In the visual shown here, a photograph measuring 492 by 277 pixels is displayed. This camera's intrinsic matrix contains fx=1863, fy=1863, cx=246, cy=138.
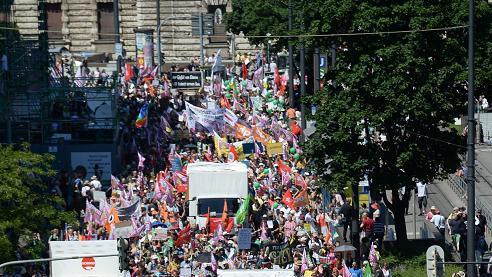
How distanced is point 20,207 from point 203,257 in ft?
15.5

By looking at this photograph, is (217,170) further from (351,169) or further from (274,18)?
(274,18)

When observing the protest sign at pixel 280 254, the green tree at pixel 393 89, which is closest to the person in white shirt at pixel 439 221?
the green tree at pixel 393 89

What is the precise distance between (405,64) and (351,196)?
5086 mm

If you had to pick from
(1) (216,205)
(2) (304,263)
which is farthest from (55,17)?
(2) (304,263)

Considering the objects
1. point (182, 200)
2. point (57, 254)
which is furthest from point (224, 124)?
point (57, 254)

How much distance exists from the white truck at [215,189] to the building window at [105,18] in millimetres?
47641

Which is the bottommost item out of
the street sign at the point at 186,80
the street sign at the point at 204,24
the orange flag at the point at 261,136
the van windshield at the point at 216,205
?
the van windshield at the point at 216,205

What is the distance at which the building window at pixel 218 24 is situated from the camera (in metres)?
97.1

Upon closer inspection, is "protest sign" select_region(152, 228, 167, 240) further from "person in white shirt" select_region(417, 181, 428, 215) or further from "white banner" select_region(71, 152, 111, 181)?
"white banner" select_region(71, 152, 111, 181)

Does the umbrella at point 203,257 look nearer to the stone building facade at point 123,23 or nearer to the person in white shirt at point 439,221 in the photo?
the person in white shirt at point 439,221

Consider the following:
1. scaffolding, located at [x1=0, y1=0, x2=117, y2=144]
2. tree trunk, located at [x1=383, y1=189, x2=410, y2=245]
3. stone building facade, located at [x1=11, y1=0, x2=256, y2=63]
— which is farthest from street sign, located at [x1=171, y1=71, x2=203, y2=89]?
tree trunk, located at [x1=383, y1=189, x2=410, y2=245]

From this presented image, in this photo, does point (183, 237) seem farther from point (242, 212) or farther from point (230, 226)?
point (242, 212)

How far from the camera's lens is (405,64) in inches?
1817

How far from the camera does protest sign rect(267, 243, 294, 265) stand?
46.2 m
